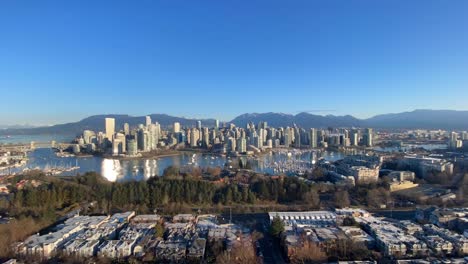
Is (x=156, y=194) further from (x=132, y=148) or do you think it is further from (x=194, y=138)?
(x=194, y=138)

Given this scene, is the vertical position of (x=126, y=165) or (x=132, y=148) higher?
(x=132, y=148)

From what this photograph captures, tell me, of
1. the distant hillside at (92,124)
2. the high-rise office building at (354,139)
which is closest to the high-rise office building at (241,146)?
the high-rise office building at (354,139)

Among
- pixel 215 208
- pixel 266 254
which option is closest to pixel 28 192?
pixel 215 208

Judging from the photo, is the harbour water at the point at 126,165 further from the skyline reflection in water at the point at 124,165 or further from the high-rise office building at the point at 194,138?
the high-rise office building at the point at 194,138

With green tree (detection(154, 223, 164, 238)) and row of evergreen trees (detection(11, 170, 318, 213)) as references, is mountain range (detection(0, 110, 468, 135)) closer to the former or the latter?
row of evergreen trees (detection(11, 170, 318, 213))

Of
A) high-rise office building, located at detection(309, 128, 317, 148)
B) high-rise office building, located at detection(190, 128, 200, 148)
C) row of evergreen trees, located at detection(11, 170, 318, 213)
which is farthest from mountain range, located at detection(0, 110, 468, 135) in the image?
row of evergreen trees, located at detection(11, 170, 318, 213)

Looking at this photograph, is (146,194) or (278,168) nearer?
(146,194)

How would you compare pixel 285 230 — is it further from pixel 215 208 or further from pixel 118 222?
pixel 118 222

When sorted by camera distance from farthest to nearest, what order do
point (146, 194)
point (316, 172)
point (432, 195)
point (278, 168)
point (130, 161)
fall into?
point (130, 161) < point (278, 168) < point (316, 172) < point (432, 195) < point (146, 194)

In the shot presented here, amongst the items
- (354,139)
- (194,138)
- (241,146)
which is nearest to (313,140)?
(354,139)


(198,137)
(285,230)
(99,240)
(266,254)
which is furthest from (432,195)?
(198,137)

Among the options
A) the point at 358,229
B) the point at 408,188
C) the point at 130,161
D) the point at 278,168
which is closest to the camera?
the point at 358,229
